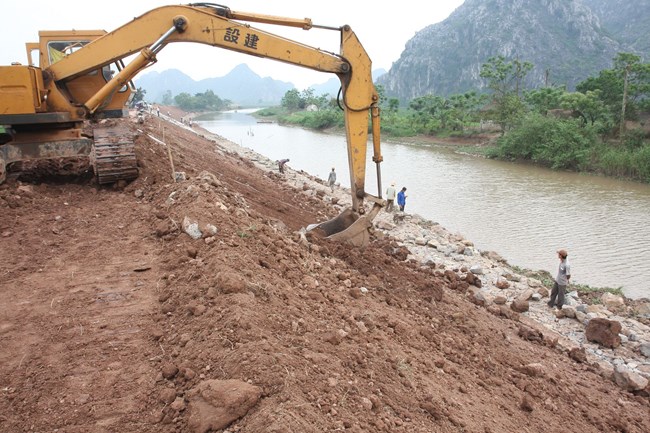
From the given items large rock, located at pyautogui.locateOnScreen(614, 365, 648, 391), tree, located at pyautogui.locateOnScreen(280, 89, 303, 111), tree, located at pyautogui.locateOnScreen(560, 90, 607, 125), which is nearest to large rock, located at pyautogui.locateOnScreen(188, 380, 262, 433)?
large rock, located at pyautogui.locateOnScreen(614, 365, 648, 391)

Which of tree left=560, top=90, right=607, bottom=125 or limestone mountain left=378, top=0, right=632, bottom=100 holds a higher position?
limestone mountain left=378, top=0, right=632, bottom=100

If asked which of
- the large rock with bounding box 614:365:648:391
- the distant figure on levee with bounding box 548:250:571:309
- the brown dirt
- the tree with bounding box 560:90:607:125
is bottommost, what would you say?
the large rock with bounding box 614:365:648:391

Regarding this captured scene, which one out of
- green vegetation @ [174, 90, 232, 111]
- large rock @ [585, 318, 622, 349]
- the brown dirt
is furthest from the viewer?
green vegetation @ [174, 90, 232, 111]

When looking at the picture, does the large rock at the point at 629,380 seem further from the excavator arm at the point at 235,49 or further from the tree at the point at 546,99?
the tree at the point at 546,99

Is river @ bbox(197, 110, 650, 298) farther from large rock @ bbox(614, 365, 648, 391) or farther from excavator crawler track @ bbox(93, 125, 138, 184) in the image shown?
excavator crawler track @ bbox(93, 125, 138, 184)

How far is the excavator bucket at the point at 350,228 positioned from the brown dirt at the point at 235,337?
275 mm

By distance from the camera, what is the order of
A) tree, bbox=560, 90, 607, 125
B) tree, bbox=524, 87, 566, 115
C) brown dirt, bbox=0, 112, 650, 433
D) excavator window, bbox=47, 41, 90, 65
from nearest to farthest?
brown dirt, bbox=0, 112, 650, 433 → excavator window, bbox=47, 41, 90, 65 → tree, bbox=560, 90, 607, 125 → tree, bbox=524, 87, 566, 115

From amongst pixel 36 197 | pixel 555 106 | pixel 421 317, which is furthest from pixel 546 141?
pixel 36 197

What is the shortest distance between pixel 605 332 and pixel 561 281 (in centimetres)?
118

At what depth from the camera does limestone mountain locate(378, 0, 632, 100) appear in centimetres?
8794

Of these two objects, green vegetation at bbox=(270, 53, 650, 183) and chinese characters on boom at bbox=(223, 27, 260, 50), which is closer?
chinese characters on boom at bbox=(223, 27, 260, 50)

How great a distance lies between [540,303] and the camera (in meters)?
8.42

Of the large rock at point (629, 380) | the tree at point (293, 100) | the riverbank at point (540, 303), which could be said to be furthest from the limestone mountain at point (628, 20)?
the large rock at point (629, 380)

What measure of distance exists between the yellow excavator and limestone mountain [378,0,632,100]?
80.9m
